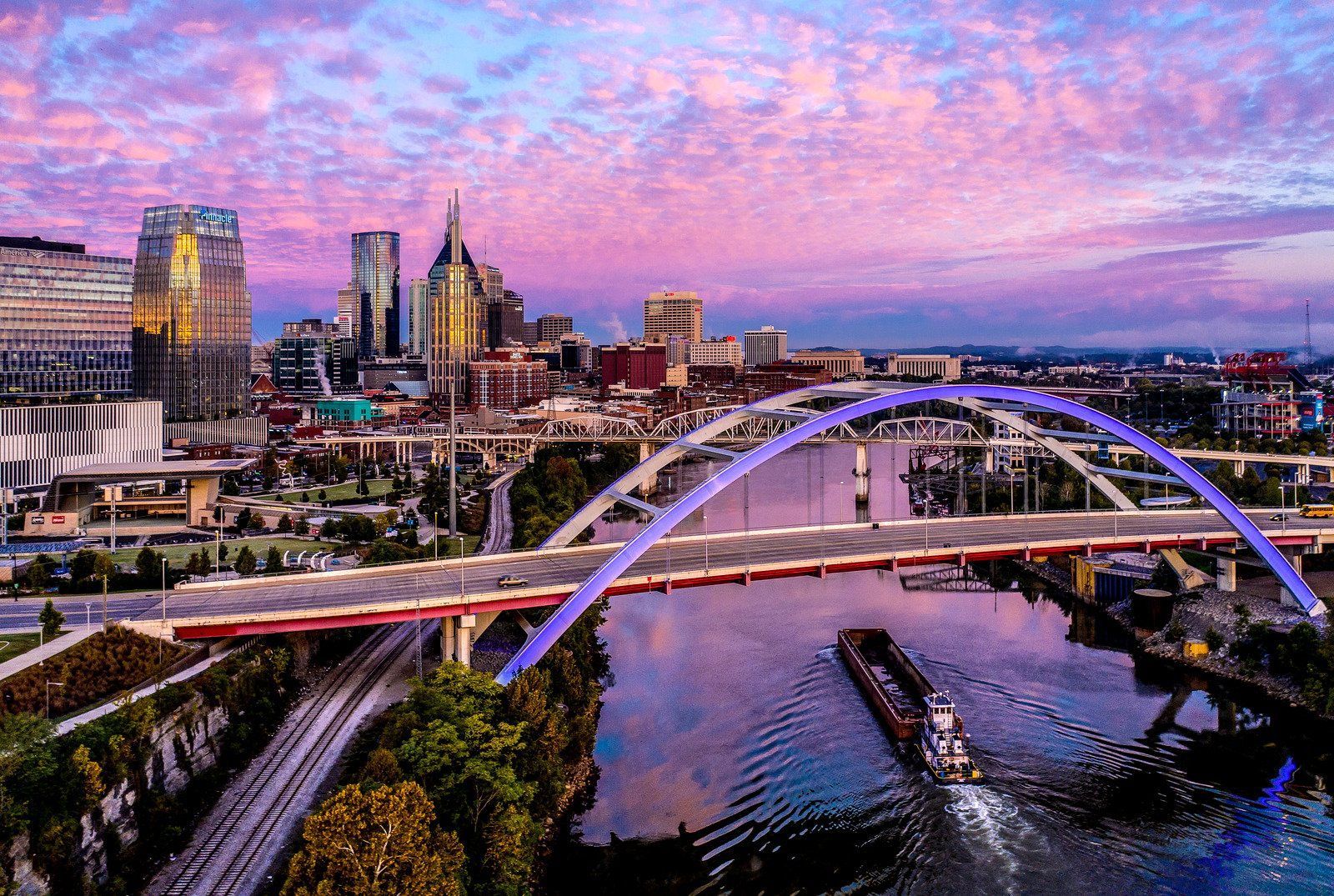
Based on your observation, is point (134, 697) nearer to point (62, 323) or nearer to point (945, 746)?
point (945, 746)

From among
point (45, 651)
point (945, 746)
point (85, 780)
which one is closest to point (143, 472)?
point (45, 651)

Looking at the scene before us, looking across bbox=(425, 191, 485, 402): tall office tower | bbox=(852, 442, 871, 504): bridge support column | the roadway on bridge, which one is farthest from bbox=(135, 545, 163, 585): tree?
bbox=(425, 191, 485, 402): tall office tower

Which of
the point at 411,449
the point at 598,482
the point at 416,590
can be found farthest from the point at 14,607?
the point at 411,449

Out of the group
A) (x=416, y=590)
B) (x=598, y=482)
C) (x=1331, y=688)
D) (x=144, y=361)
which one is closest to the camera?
(x=416, y=590)

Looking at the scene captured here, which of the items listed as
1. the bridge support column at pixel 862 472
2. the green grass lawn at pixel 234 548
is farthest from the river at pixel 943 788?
the bridge support column at pixel 862 472

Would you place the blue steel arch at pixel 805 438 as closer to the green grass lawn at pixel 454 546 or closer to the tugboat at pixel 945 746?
the tugboat at pixel 945 746

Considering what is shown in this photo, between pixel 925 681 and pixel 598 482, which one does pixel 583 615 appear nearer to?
pixel 925 681
